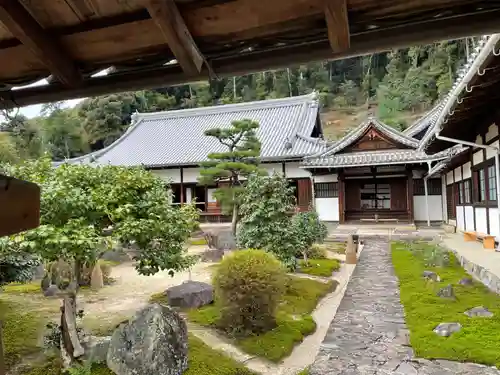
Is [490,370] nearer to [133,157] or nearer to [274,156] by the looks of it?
[274,156]

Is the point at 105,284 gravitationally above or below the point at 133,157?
below

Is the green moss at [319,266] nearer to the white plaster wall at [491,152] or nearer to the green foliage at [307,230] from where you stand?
the green foliage at [307,230]

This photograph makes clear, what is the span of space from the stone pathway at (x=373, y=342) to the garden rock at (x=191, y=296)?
2221 millimetres

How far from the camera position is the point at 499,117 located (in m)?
8.03

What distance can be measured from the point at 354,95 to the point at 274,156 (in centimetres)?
3181

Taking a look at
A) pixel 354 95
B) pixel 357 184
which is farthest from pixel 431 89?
pixel 357 184

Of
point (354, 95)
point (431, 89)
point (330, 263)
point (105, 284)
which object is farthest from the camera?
point (354, 95)

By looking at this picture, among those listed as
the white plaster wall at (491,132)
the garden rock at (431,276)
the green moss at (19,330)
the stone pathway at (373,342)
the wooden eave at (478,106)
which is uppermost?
the wooden eave at (478,106)

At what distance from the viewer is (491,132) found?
9062 millimetres

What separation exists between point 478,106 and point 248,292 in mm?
5875

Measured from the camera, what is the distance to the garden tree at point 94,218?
12.5ft

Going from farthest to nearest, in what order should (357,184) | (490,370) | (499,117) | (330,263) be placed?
1. (357,184)
2. (330,263)
3. (499,117)
4. (490,370)

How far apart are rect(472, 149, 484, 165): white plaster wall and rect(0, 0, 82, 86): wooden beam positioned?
34.4 feet

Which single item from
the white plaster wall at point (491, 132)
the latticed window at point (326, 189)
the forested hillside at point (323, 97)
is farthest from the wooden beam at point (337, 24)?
the forested hillside at point (323, 97)
